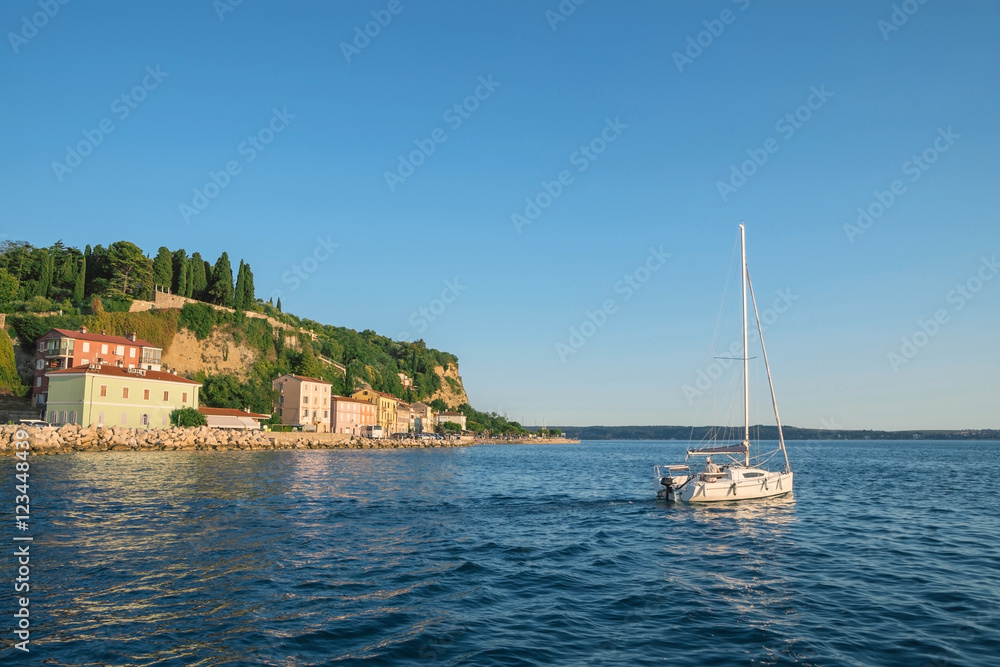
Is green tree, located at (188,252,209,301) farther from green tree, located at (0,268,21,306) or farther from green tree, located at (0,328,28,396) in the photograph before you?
green tree, located at (0,328,28,396)

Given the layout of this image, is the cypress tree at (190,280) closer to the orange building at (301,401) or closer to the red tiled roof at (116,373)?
the orange building at (301,401)

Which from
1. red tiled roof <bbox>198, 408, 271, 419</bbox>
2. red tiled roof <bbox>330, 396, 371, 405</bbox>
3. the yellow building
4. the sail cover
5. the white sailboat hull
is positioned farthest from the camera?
the yellow building

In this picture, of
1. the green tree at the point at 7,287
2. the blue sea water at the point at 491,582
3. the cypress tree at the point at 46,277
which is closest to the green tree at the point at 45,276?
the cypress tree at the point at 46,277

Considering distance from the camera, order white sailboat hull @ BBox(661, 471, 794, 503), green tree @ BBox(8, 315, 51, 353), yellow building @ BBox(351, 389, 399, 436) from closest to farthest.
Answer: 1. white sailboat hull @ BBox(661, 471, 794, 503)
2. green tree @ BBox(8, 315, 51, 353)
3. yellow building @ BBox(351, 389, 399, 436)

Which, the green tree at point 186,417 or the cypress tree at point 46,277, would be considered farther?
the cypress tree at point 46,277

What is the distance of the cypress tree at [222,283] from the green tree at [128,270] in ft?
31.8

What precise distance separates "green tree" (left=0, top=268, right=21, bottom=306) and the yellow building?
185 ft

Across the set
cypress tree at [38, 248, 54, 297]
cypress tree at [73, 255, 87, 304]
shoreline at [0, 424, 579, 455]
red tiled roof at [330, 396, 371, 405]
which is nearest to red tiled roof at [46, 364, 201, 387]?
shoreline at [0, 424, 579, 455]

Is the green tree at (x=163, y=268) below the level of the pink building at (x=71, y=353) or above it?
above

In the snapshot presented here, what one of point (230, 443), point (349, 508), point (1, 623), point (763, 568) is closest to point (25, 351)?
point (230, 443)

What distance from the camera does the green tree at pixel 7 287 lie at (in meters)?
80.6

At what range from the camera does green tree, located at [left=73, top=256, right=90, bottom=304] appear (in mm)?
91875

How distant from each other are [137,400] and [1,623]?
227 ft

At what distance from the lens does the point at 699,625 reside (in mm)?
12812
